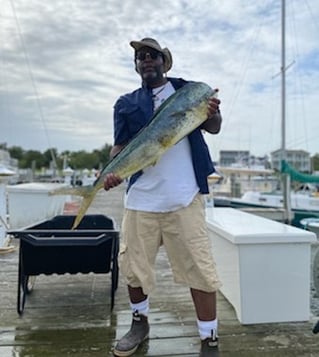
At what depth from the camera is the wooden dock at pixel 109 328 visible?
221cm

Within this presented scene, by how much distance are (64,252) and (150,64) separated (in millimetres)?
1250

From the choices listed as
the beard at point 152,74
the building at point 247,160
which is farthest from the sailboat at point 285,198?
the beard at point 152,74

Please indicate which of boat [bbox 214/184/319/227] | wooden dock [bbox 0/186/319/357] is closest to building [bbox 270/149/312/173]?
boat [bbox 214/184/319/227]

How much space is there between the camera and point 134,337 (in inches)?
87.7

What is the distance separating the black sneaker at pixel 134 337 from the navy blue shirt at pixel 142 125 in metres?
0.74

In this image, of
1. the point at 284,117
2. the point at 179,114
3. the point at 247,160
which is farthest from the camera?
the point at 247,160

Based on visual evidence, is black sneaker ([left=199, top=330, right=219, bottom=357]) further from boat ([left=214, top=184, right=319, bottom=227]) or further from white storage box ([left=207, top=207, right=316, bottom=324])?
boat ([left=214, top=184, right=319, bottom=227])

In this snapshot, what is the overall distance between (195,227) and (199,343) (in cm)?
66

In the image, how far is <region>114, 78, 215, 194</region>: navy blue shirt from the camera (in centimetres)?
214

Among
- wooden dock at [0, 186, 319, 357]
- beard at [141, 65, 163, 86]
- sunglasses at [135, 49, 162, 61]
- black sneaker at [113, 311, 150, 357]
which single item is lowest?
wooden dock at [0, 186, 319, 357]

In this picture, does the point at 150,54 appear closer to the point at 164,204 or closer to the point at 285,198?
the point at 164,204

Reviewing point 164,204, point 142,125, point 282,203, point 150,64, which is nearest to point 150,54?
point 150,64

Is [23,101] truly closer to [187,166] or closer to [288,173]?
[288,173]

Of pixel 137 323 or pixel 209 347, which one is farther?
pixel 137 323
